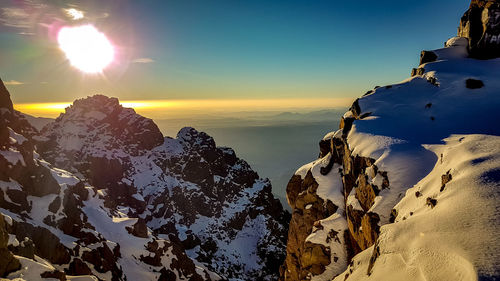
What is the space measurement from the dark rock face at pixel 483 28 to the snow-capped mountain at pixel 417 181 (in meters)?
0.18

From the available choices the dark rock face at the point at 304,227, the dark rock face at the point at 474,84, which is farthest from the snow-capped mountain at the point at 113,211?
the dark rock face at the point at 474,84

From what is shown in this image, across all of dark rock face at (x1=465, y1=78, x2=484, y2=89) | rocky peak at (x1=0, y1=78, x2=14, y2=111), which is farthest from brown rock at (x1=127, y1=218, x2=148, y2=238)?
dark rock face at (x1=465, y1=78, x2=484, y2=89)

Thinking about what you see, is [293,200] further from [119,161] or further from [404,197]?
[119,161]

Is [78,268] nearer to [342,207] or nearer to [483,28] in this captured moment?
[342,207]

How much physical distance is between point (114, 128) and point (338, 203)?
18362cm

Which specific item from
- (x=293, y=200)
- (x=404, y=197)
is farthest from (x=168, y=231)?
(x=404, y=197)

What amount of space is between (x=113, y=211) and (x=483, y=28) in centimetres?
11482

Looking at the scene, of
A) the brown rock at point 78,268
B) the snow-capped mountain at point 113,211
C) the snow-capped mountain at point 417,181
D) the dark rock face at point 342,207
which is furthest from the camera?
the snow-capped mountain at point 113,211

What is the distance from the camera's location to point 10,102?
8081 centimetres

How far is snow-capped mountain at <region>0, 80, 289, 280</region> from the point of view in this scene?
60.3 metres

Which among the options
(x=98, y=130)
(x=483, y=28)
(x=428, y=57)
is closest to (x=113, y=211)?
(x=98, y=130)

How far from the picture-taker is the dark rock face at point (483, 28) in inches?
1666

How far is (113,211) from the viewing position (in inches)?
3893

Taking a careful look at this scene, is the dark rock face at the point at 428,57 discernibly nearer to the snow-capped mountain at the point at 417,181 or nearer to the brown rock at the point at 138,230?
the snow-capped mountain at the point at 417,181
